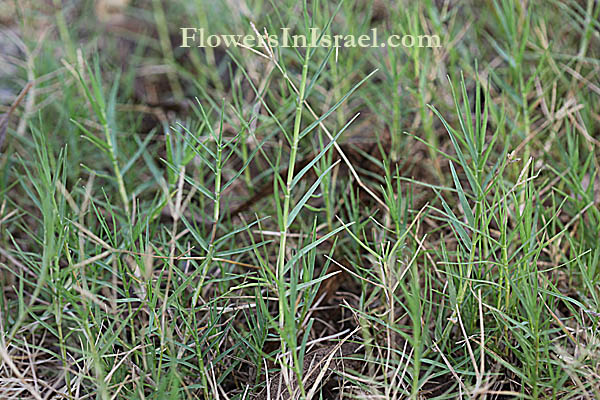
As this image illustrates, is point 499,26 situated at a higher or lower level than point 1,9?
higher

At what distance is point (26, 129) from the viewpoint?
5.38 ft

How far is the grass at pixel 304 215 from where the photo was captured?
97 cm

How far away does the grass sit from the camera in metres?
0.97

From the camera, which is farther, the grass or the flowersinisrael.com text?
the flowersinisrael.com text

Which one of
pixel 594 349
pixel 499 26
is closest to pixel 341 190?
pixel 594 349

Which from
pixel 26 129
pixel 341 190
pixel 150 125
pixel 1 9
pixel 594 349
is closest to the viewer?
pixel 594 349

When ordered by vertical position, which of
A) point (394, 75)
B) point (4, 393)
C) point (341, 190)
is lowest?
point (4, 393)

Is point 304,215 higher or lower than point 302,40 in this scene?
lower

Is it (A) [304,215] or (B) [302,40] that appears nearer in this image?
(A) [304,215]

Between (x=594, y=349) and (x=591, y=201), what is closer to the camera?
(x=594, y=349)

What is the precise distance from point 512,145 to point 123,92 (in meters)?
1.17

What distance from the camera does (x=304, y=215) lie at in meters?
1.42

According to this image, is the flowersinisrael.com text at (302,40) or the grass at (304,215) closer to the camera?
the grass at (304,215)

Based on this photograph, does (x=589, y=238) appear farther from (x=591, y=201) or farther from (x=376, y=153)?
(x=376, y=153)
